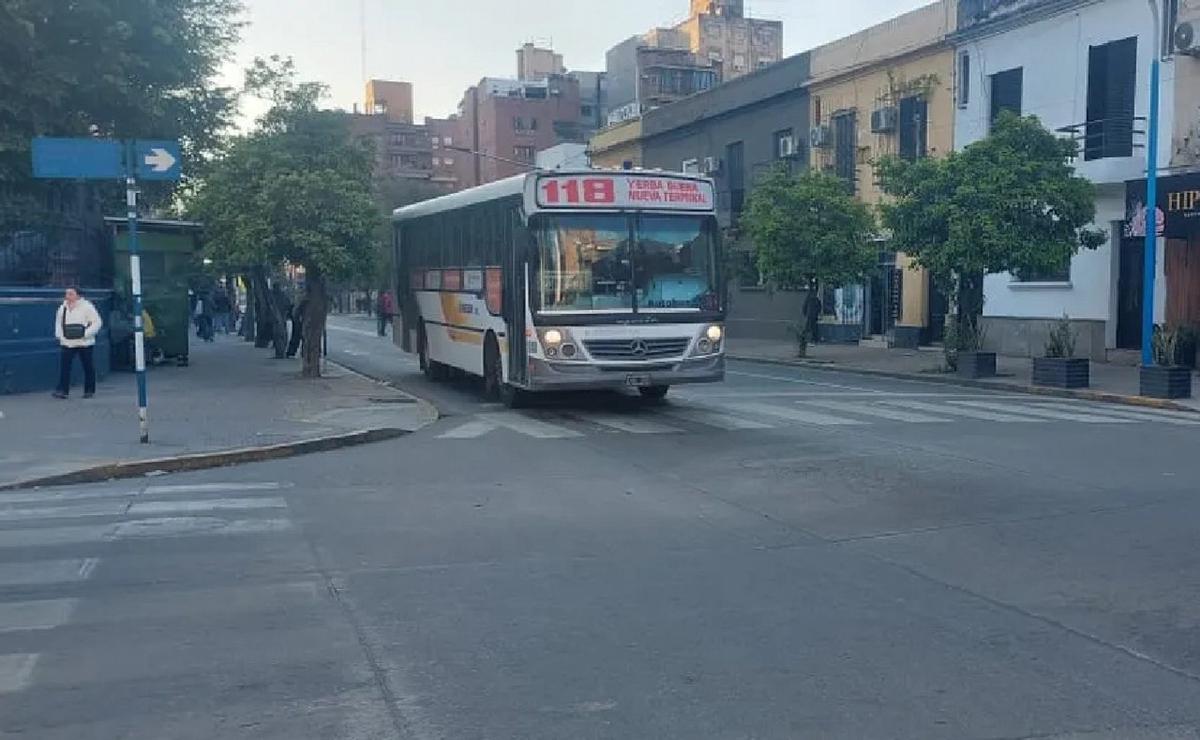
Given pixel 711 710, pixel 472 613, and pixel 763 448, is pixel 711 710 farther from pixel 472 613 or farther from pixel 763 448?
pixel 763 448

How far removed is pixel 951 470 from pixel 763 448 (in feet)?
7.75

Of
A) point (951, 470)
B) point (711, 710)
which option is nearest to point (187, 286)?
point (951, 470)

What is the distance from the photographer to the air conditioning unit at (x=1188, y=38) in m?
22.7

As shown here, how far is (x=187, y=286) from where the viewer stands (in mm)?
27609

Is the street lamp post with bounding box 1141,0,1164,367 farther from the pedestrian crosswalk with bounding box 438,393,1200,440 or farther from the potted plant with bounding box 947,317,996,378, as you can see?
the potted plant with bounding box 947,317,996,378

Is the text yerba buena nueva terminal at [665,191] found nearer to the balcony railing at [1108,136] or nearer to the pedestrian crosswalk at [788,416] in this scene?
the pedestrian crosswalk at [788,416]

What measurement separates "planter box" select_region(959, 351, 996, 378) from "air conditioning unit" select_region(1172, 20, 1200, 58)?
7052 millimetres

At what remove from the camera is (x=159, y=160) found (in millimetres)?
13266

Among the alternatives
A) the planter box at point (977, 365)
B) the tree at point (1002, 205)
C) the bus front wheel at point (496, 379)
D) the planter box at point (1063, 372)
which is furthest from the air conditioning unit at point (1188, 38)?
the bus front wheel at point (496, 379)

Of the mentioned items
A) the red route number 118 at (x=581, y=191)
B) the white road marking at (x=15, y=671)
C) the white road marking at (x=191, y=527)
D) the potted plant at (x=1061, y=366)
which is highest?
the red route number 118 at (x=581, y=191)

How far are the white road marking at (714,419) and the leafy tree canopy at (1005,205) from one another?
8.40 meters

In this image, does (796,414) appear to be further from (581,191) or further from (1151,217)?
(1151,217)

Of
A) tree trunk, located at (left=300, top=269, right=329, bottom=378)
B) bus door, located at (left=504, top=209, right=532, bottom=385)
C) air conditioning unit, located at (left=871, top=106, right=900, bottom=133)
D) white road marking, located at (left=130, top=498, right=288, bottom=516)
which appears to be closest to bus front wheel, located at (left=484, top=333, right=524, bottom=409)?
bus door, located at (left=504, top=209, right=532, bottom=385)

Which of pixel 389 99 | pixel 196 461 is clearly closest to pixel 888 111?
pixel 196 461
